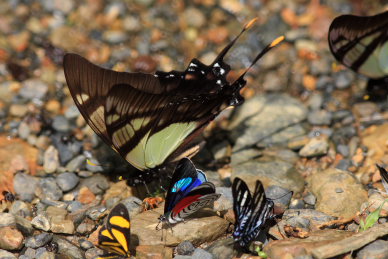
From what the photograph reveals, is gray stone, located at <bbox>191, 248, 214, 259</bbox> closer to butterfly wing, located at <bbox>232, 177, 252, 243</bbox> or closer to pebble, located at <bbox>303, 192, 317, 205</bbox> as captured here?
butterfly wing, located at <bbox>232, 177, 252, 243</bbox>

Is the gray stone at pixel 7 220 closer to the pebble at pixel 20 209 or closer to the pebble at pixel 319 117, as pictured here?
the pebble at pixel 20 209

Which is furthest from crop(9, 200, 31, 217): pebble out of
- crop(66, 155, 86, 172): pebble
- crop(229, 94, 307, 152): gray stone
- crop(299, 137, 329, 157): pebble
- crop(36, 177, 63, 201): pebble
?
crop(299, 137, 329, 157): pebble

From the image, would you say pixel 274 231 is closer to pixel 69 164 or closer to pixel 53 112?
pixel 69 164

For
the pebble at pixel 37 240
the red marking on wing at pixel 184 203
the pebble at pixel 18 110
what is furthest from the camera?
the pebble at pixel 18 110

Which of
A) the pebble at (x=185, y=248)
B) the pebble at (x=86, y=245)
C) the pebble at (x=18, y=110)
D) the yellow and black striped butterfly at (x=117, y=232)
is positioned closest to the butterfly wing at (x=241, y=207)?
the pebble at (x=185, y=248)

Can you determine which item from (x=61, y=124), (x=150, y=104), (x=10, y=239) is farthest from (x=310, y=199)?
(x=61, y=124)

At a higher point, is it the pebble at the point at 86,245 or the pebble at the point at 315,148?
the pebble at the point at 315,148

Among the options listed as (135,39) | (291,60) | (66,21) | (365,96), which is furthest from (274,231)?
(66,21)
